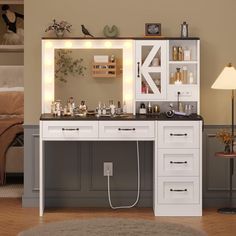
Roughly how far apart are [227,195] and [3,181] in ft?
8.21

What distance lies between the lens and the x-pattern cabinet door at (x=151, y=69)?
6.71m

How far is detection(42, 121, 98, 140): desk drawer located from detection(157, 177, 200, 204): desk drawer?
0.73 meters

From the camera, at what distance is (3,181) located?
26.2 ft

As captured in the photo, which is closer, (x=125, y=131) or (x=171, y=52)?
(x=125, y=131)

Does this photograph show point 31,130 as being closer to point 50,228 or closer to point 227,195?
point 227,195

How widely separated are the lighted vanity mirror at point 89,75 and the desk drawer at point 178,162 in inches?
29.8

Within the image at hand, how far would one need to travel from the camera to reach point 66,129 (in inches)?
250

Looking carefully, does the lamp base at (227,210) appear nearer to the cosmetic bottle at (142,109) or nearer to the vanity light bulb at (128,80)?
the cosmetic bottle at (142,109)

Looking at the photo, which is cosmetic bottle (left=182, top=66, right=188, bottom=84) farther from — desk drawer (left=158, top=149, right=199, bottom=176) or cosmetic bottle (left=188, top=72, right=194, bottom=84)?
desk drawer (left=158, top=149, right=199, bottom=176)

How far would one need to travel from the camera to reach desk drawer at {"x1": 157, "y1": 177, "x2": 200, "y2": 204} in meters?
6.42

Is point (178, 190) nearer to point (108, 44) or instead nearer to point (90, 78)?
point (90, 78)

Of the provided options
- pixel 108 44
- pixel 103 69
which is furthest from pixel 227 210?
pixel 108 44

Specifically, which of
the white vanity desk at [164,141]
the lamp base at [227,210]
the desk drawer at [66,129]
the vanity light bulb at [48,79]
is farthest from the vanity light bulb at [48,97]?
the lamp base at [227,210]

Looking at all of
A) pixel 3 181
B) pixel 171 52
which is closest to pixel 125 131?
pixel 171 52
